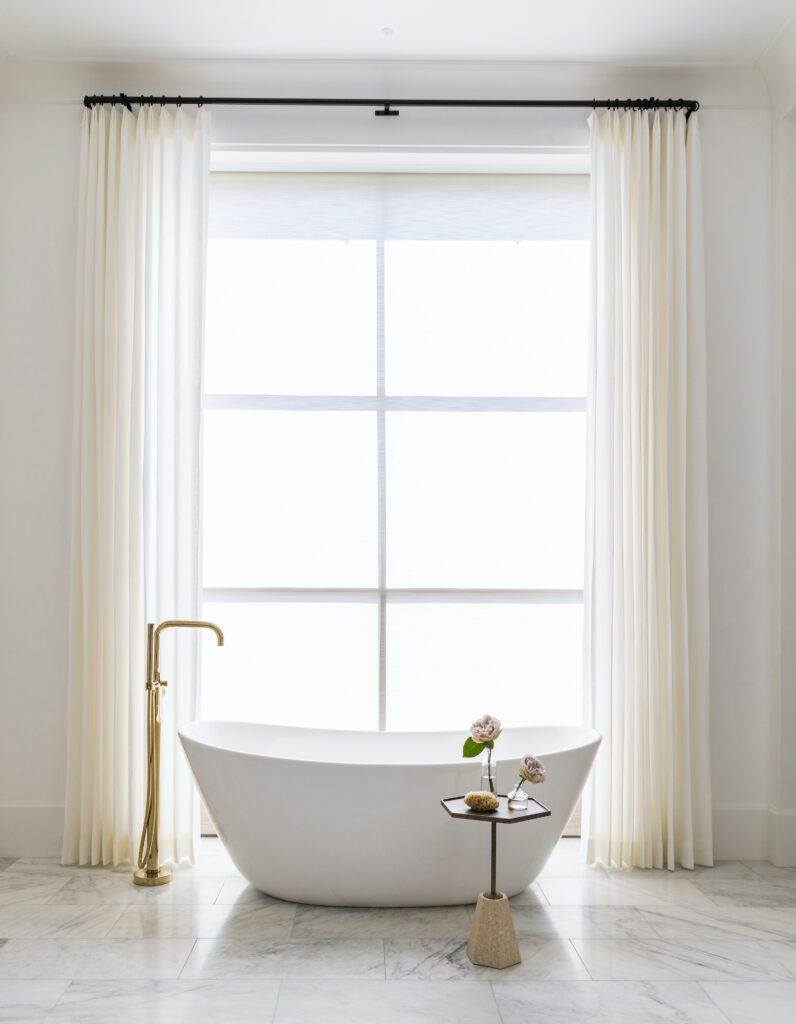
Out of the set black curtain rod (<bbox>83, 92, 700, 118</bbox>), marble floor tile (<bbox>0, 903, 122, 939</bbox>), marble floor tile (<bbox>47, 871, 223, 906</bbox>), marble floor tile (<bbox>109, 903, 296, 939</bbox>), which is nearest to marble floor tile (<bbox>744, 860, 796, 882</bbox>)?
marble floor tile (<bbox>109, 903, 296, 939</bbox>)

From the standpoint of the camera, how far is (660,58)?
11.5ft

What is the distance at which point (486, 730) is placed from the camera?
8.61 ft

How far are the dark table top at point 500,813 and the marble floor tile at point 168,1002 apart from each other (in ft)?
2.24

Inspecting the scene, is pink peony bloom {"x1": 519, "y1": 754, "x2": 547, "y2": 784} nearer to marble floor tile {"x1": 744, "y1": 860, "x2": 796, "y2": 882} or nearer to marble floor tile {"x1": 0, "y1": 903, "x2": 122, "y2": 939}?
marble floor tile {"x1": 744, "y1": 860, "x2": 796, "y2": 882}

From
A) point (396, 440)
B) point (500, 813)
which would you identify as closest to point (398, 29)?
point (396, 440)

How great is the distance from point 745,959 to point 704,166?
9.49 ft

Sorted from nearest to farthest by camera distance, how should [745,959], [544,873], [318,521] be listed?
[745,959] → [544,873] → [318,521]

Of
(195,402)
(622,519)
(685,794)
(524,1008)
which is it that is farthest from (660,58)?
(524,1008)

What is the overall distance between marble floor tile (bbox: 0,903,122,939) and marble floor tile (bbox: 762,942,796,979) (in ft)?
6.75

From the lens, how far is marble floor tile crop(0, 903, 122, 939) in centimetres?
277

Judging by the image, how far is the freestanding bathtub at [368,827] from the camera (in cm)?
282

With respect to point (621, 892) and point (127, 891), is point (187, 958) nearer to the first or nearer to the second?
point (127, 891)

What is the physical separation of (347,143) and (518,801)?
257cm

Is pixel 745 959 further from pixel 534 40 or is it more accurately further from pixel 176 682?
pixel 534 40
